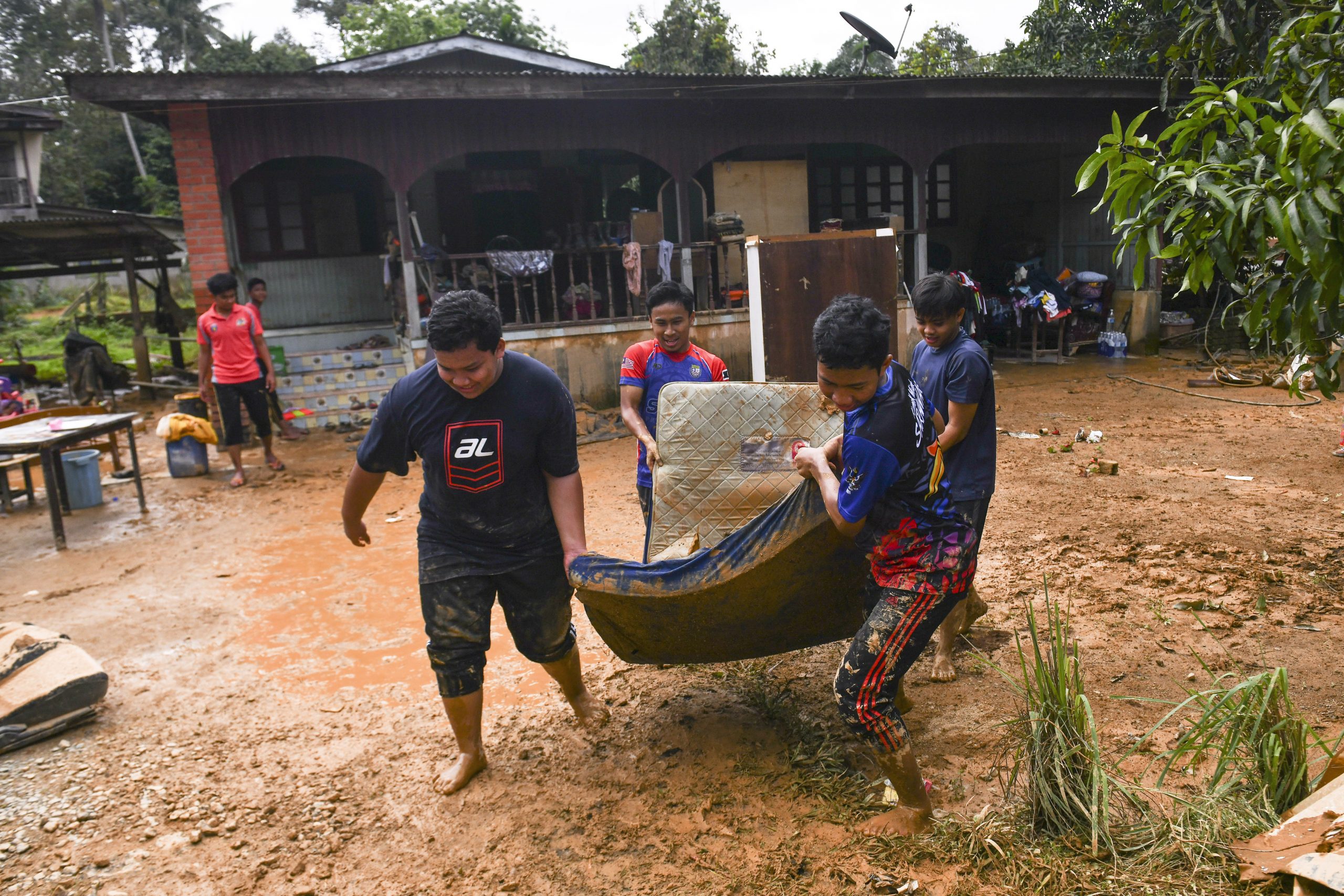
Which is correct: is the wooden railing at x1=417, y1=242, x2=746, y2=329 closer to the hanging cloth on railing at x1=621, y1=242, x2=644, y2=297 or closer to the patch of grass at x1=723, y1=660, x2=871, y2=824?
the hanging cloth on railing at x1=621, y1=242, x2=644, y2=297

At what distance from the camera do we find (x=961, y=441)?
136 inches

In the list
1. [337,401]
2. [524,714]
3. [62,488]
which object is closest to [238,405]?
[62,488]

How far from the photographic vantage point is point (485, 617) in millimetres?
3150

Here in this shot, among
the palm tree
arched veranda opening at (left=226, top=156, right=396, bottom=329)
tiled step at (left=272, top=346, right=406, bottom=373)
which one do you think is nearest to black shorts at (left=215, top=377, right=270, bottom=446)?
tiled step at (left=272, top=346, right=406, bottom=373)

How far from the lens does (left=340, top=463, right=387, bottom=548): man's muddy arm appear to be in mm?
3115

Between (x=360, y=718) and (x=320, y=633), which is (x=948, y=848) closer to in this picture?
(x=360, y=718)

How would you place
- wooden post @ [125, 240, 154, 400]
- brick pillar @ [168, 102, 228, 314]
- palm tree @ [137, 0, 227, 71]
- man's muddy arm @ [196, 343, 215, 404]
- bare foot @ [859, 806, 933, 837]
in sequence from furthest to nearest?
palm tree @ [137, 0, 227, 71] → wooden post @ [125, 240, 154, 400] → brick pillar @ [168, 102, 228, 314] → man's muddy arm @ [196, 343, 215, 404] → bare foot @ [859, 806, 933, 837]

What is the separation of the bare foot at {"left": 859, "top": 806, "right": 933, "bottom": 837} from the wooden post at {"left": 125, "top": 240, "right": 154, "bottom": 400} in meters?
12.7

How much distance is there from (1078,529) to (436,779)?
4091mm

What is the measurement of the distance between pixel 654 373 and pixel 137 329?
37.5 feet

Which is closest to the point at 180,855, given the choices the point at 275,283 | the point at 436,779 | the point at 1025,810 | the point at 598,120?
the point at 436,779

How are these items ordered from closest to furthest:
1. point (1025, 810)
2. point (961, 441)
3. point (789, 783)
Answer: point (1025, 810), point (789, 783), point (961, 441)

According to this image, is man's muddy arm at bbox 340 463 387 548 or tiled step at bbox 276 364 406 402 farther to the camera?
tiled step at bbox 276 364 406 402

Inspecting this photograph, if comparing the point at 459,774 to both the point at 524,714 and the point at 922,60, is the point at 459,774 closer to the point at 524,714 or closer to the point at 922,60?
the point at 524,714
